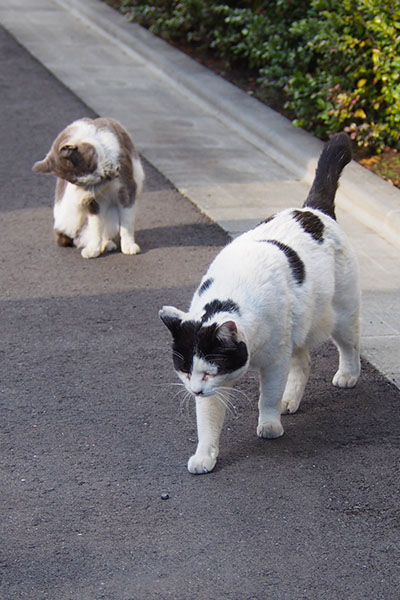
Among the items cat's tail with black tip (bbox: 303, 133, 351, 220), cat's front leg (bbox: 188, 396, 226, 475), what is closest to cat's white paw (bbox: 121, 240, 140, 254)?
cat's tail with black tip (bbox: 303, 133, 351, 220)

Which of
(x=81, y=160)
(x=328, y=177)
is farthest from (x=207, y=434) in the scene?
(x=81, y=160)

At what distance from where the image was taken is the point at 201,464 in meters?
4.34

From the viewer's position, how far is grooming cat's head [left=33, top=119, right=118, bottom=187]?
6.41 metres

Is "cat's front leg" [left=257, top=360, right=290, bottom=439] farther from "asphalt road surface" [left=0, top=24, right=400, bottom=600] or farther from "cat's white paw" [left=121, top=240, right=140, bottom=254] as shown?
"cat's white paw" [left=121, top=240, right=140, bottom=254]

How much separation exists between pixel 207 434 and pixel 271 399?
352 mm

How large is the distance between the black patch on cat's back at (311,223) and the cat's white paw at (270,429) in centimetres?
92

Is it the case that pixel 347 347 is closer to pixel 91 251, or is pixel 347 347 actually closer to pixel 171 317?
pixel 171 317

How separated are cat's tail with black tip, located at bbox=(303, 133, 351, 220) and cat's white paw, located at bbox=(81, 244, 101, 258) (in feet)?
7.17

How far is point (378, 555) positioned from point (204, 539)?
70cm

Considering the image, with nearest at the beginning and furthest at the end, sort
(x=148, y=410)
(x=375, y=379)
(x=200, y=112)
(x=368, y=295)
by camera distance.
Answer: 1. (x=148, y=410)
2. (x=375, y=379)
3. (x=368, y=295)
4. (x=200, y=112)

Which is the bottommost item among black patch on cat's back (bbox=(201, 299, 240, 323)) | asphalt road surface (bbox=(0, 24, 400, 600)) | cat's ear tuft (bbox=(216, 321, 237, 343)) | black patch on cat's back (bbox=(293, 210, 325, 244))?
asphalt road surface (bbox=(0, 24, 400, 600))

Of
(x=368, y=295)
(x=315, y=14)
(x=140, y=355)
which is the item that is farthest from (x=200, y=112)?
(x=140, y=355)

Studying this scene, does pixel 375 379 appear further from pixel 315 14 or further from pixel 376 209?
pixel 315 14

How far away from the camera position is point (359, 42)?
28.1 feet
